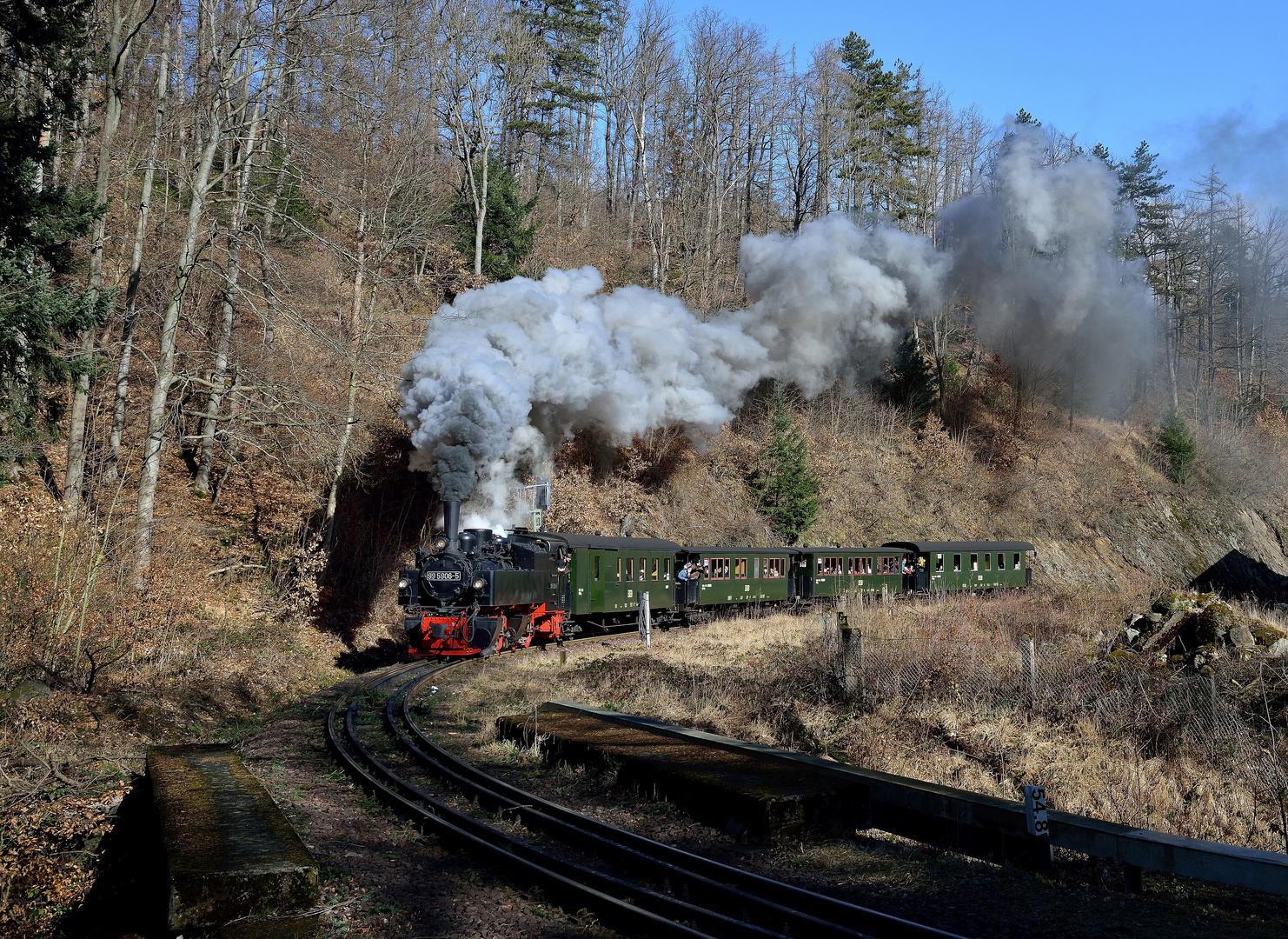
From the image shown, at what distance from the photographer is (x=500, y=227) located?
3253cm

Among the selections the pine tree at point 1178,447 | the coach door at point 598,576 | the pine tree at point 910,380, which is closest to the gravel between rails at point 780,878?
the coach door at point 598,576

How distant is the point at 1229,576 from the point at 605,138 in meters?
34.9

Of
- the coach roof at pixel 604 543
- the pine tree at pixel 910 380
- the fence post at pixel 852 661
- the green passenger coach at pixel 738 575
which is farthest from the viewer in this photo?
the pine tree at pixel 910 380

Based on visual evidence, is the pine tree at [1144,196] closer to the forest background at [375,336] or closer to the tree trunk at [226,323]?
the forest background at [375,336]

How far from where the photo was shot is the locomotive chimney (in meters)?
16.4

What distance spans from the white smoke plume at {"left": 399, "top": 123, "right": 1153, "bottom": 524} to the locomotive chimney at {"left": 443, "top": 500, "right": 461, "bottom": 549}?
2.91 ft

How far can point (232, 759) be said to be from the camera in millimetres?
8445

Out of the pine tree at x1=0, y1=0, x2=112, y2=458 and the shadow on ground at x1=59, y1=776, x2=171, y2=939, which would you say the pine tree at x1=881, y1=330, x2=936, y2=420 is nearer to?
the pine tree at x1=0, y1=0, x2=112, y2=458

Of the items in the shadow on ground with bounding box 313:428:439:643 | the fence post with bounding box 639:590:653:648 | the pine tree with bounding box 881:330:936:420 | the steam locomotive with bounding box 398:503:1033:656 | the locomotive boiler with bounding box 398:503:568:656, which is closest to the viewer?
the locomotive boiler with bounding box 398:503:568:656

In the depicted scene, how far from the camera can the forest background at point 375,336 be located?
39.1 feet

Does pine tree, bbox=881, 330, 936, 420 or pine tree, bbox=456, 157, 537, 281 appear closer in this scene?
pine tree, bbox=456, 157, 537, 281

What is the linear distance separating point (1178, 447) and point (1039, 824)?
41.2m

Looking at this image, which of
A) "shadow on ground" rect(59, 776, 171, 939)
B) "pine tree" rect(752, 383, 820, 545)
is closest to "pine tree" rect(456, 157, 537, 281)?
"pine tree" rect(752, 383, 820, 545)

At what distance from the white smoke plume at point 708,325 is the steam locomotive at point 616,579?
2.05 meters
